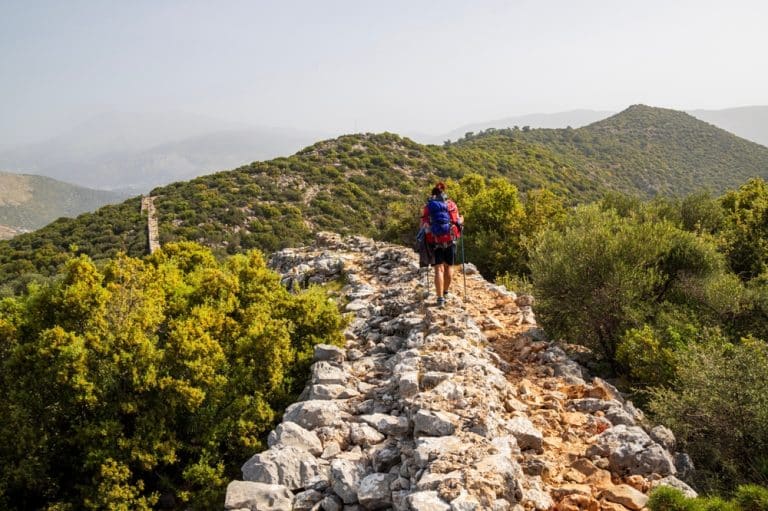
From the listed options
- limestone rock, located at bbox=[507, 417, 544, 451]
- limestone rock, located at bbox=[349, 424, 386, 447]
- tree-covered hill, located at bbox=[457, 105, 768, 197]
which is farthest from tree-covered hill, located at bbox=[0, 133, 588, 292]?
limestone rock, located at bbox=[507, 417, 544, 451]

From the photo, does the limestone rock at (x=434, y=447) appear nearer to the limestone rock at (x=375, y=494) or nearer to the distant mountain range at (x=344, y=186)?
the limestone rock at (x=375, y=494)

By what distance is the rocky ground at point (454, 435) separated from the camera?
5797mm

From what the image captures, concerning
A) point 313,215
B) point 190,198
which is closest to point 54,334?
point 313,215

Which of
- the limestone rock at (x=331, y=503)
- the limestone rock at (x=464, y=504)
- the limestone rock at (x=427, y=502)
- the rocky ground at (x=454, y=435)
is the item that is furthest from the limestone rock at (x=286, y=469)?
the limestone rock at (x=464, y=504)

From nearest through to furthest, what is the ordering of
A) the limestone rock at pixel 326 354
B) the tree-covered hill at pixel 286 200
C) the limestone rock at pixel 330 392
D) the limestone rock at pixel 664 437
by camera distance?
the limestone rock at pixel 664 437 < the limestone rock at pixel 330 392 < the limestone rock at pixel 326 354 < the tree-covered hill at pixel 286 200

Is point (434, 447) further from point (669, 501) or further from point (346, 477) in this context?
point (669, 501)

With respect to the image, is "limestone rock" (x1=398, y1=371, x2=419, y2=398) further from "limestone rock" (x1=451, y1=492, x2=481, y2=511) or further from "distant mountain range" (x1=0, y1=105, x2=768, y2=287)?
"distant mountain range" (x1=0, y1=105, x2=768, y2=287)

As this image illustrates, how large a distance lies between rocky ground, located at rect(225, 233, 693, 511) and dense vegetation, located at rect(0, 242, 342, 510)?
1420 mm

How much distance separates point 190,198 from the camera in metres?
50.1

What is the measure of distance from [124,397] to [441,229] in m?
7.52

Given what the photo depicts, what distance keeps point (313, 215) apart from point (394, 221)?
15.9 meters

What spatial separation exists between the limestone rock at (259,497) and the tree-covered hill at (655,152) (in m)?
72.4

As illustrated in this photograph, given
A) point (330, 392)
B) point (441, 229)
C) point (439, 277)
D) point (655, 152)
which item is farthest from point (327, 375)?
point (655, 152)

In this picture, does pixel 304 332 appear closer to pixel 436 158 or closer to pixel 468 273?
pixel 468 273
